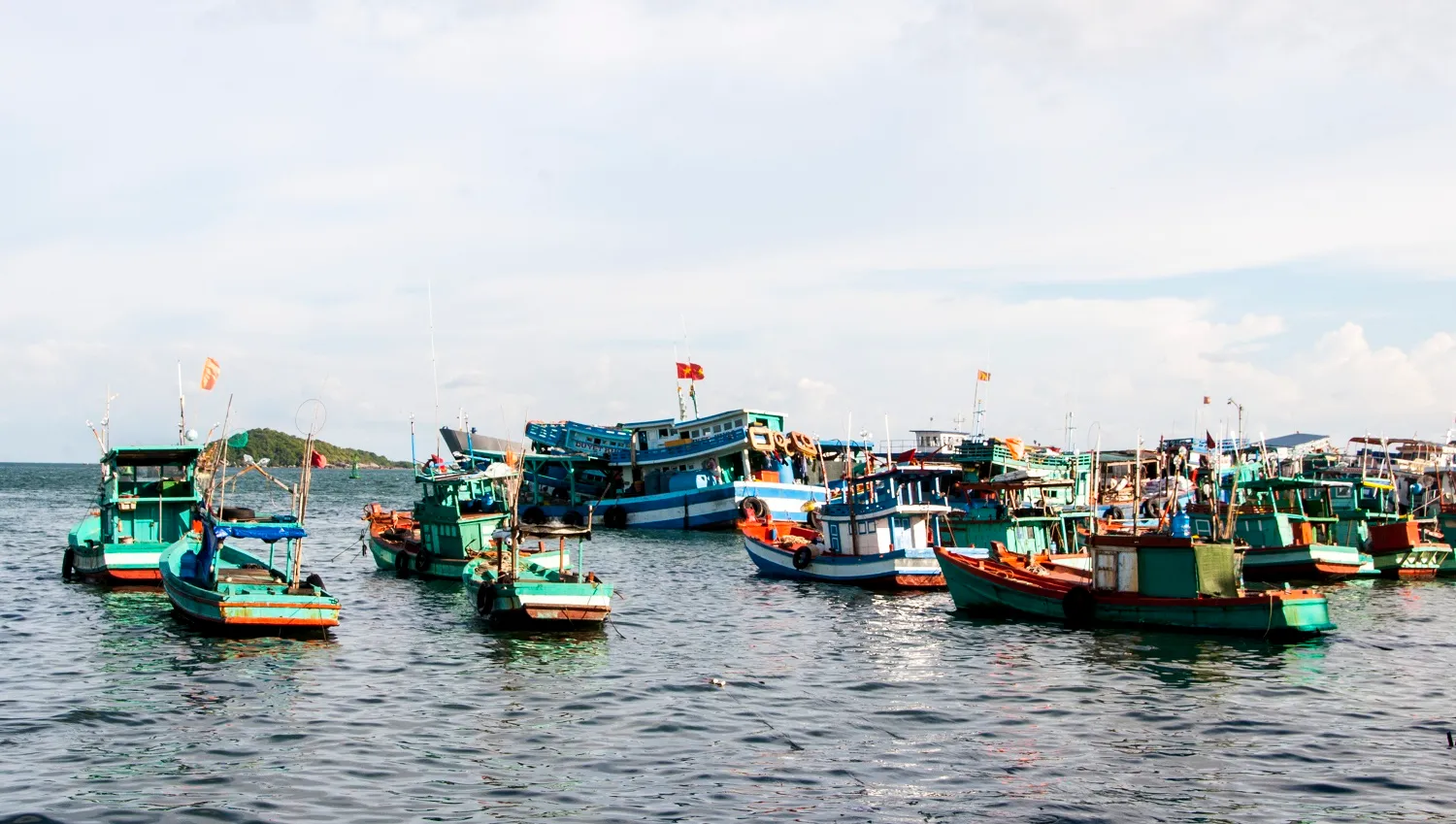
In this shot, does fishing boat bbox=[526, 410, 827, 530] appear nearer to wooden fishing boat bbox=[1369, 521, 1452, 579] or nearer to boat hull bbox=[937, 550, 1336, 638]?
wooden fishing boat bbox=[1369, 521, 1452, 579]

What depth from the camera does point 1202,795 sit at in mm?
17641

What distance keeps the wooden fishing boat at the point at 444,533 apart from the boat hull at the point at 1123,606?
633 inches

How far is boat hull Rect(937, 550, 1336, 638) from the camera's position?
102 ft

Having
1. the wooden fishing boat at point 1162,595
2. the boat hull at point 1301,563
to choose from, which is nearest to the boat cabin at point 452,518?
the wooden fishing boat at point 1162,595

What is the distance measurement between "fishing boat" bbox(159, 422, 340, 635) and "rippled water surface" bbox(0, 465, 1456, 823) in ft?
2.46

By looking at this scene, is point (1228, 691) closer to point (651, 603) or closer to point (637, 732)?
point (637, 732)

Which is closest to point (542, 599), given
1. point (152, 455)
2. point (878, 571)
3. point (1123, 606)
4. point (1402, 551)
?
point (1123, 606)

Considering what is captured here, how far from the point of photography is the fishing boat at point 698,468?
246ft

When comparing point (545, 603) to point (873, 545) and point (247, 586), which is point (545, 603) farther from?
point (873, 545)

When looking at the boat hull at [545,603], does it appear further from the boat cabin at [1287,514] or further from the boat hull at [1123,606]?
the boat cabin at [1287,514]

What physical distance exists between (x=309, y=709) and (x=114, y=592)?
20843mm

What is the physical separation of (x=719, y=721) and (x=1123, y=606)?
15523mm

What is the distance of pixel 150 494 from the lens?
42625 mm

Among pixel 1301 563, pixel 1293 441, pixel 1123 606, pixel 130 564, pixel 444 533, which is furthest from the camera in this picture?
pixel 1293 441
